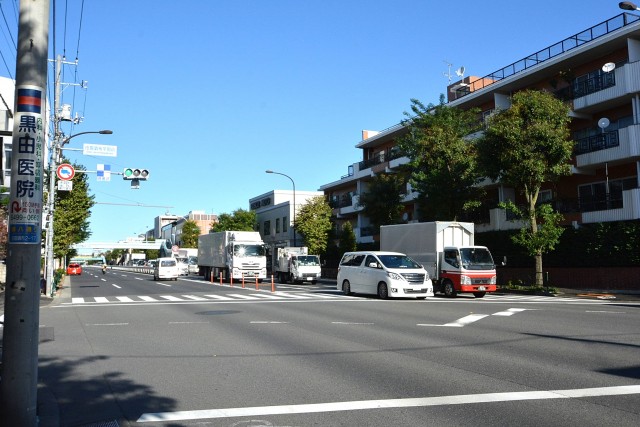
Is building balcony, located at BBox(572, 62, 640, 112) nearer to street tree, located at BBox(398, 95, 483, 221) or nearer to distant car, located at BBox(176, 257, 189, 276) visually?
street tree, located at BBox(398, 95, 483, 221)

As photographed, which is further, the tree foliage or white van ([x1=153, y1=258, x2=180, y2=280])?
the tree foliage

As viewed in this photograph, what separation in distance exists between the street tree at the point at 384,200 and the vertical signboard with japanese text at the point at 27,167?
3617 centimetres

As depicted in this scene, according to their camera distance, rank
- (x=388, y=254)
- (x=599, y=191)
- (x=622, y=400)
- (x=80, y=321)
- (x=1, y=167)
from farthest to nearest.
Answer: (x=599, y=191) < (x=388, y=254) < (x=80, y=321) < (x=1, y=167) < (x=622, y=400)

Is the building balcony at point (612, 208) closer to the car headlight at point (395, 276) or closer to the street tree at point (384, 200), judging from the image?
the car headlight at point (395, 276)

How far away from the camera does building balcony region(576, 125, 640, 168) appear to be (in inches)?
1062

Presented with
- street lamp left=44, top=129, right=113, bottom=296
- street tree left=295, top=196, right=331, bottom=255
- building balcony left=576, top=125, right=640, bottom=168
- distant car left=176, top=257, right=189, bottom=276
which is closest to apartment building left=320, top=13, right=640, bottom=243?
building balcony left=576, top=125, right=640, bottom=168

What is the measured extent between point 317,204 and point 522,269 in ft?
84.9

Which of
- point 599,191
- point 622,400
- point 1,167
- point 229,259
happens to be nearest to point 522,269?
point 599,191

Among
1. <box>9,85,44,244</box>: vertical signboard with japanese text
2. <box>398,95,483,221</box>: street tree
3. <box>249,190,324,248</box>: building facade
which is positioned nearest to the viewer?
<box>9,85,44,244</box>: vertical signboard with japanese text

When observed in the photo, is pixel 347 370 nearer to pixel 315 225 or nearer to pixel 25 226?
pixel 25 226

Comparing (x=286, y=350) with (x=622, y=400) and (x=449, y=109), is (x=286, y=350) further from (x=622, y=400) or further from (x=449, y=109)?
(x=449, y=109)

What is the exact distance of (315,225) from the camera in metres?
53.8

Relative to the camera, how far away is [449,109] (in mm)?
34469

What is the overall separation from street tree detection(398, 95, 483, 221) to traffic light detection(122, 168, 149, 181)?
49.5ft
